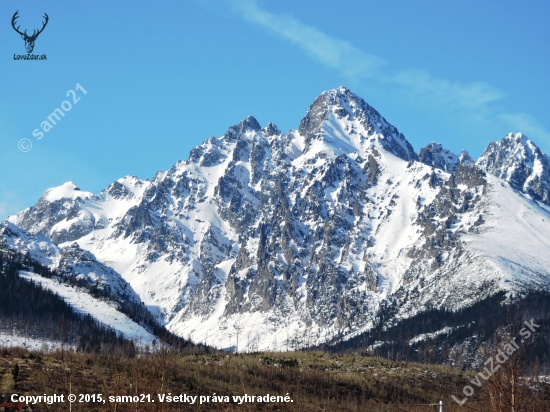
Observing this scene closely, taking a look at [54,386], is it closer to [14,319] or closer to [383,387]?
[383,387]

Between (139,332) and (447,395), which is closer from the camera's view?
(447,395)

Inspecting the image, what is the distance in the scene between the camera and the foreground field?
37.5 m

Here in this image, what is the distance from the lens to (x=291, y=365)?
71.4 metres

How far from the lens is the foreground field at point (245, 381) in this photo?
37469 mm

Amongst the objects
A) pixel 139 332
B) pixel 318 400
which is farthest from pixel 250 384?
pixel 139 332

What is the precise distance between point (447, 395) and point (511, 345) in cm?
4152

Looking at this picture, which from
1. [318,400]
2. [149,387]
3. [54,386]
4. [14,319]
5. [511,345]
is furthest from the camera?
[14,319]

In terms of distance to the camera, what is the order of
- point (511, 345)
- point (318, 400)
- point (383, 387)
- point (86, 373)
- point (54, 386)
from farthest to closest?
point (383, 387), point (318, 400), point (86, 373), point (54, 386), point (511, 345)

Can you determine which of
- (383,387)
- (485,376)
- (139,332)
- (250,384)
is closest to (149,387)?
(485,376)

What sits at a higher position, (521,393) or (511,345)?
(511,345)

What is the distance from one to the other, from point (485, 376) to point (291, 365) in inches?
1652

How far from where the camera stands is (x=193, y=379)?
53281mm

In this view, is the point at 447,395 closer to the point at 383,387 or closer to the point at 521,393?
the point at 383,387

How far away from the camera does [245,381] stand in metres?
58.9
